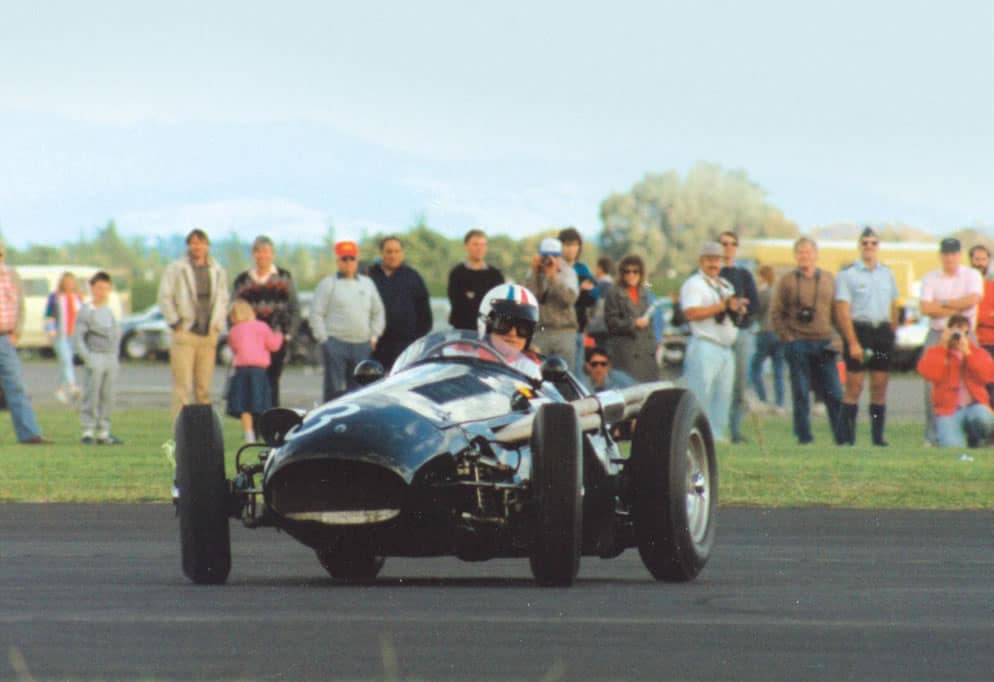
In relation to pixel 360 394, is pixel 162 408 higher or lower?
lower

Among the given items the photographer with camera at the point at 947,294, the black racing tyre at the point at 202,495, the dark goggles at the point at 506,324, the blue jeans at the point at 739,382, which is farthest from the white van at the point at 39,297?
the black racing tyre at the point at 202,495

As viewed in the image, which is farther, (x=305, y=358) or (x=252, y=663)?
(x=305, y=358)

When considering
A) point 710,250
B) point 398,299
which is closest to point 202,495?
point 398,299

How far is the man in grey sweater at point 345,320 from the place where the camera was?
20625 mm

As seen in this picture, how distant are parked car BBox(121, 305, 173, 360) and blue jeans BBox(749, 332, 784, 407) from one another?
1043 inches

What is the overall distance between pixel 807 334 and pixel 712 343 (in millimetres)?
1211

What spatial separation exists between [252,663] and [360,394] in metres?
3.17

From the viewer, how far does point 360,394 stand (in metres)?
10.4

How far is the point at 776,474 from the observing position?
1806 centimetres

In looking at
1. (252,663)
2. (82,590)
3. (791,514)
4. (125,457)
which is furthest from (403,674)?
(125,457)

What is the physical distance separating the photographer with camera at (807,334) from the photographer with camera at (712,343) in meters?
0.77

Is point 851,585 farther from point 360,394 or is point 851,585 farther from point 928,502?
point 928,502

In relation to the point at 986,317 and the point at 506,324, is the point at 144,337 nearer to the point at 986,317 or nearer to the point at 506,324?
the point at 986,317

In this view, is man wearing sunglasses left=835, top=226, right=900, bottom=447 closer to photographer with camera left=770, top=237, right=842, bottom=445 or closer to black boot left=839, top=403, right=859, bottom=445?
black boot left=839, top=403, right=859, bottom=445
